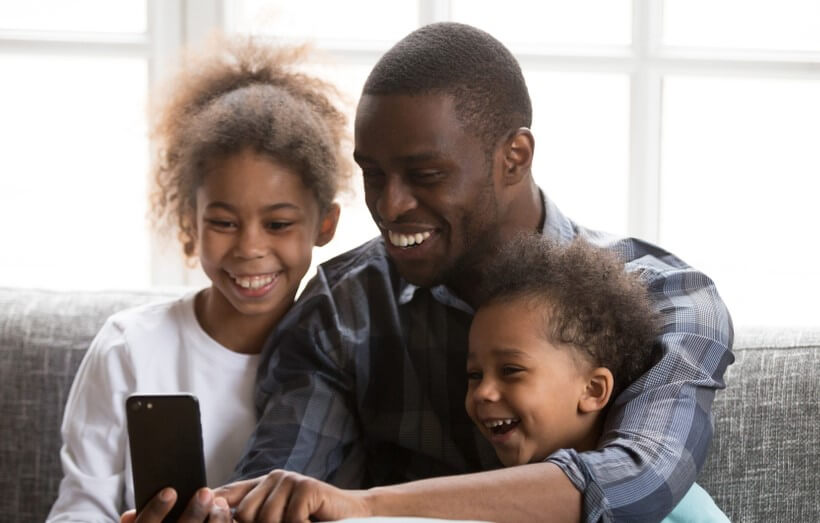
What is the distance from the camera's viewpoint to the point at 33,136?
2.69 metres

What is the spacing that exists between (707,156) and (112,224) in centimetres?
139

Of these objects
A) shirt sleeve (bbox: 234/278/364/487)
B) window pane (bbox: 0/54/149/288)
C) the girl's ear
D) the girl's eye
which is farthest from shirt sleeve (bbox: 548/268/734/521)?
window pane (bbox: 0/54/149/288)

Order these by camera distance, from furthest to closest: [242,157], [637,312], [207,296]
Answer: [207,296] < [242,157] < [637,312]

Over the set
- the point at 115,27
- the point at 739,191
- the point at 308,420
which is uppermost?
the point at 115,27

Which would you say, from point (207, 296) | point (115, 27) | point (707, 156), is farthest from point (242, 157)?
point (707, 156)

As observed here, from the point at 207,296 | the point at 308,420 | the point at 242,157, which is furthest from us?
the point at 207,296

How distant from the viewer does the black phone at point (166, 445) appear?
1.36 metres

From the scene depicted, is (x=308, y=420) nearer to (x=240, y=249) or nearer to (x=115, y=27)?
(x=240, y=249)

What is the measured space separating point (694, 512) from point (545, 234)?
0.48 m

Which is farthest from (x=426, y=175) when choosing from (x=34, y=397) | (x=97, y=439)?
(x=34, y=397)

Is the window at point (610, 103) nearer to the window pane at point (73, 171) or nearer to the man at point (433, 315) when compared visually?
the window pane at point (73, 171)

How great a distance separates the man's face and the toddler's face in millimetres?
178

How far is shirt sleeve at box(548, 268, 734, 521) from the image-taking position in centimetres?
138

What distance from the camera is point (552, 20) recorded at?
2564mm
